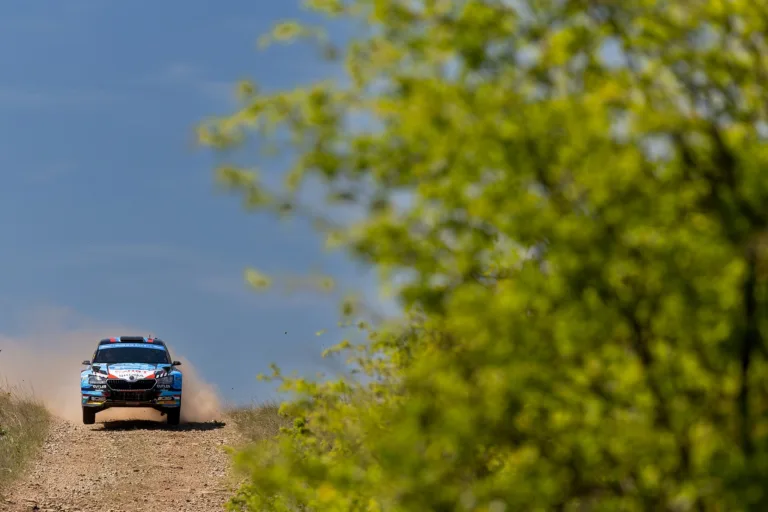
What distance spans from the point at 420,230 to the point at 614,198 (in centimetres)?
83

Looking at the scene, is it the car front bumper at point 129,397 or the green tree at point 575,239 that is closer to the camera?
the green tree at point 575,239

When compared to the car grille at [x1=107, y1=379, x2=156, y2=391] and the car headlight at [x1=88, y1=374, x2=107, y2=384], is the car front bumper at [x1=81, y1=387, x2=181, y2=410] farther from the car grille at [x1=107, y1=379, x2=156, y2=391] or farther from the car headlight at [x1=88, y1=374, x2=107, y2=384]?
the car headlight at [x1=88, y1=374, x2=107, y2=384]

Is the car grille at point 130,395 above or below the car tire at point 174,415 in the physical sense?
above

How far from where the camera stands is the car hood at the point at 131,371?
70.0ft

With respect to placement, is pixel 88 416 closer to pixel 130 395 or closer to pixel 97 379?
pixel 97 379

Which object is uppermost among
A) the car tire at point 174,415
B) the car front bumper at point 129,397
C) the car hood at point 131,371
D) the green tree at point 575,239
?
the green tree at point 575,239

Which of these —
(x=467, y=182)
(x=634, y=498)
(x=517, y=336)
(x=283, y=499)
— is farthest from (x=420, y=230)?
(x=283, y=499)

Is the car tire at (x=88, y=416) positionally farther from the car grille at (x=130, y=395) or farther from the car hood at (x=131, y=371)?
the car hood at (x=131, y=371)

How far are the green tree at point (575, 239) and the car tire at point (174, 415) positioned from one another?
18.3 metres

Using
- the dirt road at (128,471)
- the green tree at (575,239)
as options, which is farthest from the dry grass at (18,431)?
the green tree at (575,239)

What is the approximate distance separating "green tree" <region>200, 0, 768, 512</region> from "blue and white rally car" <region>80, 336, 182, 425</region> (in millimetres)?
17288

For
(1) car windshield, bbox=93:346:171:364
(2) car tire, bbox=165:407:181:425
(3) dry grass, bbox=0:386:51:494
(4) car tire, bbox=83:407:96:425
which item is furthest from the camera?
(4) car tire, bbox=83:407:96:425

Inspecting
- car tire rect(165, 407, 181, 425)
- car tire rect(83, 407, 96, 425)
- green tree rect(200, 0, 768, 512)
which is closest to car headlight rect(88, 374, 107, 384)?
car tire rect(83, 407, 96, 425)

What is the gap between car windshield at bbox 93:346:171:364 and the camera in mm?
21984
